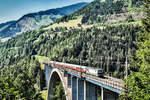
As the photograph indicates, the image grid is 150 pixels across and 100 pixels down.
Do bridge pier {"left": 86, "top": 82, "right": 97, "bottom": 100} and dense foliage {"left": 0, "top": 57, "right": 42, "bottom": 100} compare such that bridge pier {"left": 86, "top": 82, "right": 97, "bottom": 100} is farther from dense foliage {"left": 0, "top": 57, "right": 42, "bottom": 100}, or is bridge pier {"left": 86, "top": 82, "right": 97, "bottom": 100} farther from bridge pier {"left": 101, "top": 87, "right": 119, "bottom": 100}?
dense foliage {"left": 0, "top": 57, "right": 42, "bottom": 100}

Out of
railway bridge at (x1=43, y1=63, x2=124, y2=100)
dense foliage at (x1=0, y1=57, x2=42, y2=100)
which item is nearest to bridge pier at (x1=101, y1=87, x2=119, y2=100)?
railway bridge at (x1=43, y1=63, x2=124, y2=100)

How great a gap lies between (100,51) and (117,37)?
87.2ft

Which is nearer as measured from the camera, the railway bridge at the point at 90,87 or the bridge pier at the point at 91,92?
the railway bridge at the point at 90,87

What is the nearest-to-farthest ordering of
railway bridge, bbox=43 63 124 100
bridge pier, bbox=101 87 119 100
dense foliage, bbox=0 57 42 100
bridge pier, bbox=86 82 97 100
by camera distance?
dense foliage, bbox=0 57 42 100 < railway bridge, bbox=43 63 124 100 < bridge pier, bbox=101 87 119 100 < bridge pier, bbox=86 82 97 100

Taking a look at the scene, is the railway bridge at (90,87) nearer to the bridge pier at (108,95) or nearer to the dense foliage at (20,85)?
the bridge pier at (108,95)

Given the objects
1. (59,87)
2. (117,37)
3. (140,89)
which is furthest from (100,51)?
(140,89)

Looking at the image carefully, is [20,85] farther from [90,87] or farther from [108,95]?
[108,95]

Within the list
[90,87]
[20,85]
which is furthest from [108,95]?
[20,85]

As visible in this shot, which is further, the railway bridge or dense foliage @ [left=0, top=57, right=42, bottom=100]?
the railway bridge

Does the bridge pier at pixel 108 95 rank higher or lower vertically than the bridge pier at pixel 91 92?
higher

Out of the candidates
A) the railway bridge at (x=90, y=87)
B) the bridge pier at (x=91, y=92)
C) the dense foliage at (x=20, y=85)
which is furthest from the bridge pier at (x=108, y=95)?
the dense foliage at (x=20, y=85)

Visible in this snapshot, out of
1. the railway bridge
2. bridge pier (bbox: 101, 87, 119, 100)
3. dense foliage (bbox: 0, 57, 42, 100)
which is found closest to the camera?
dense foliage (bbox: 0, 57, 42, 100)

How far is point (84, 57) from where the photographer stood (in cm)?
15300

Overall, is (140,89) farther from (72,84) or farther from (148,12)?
(72,84)
